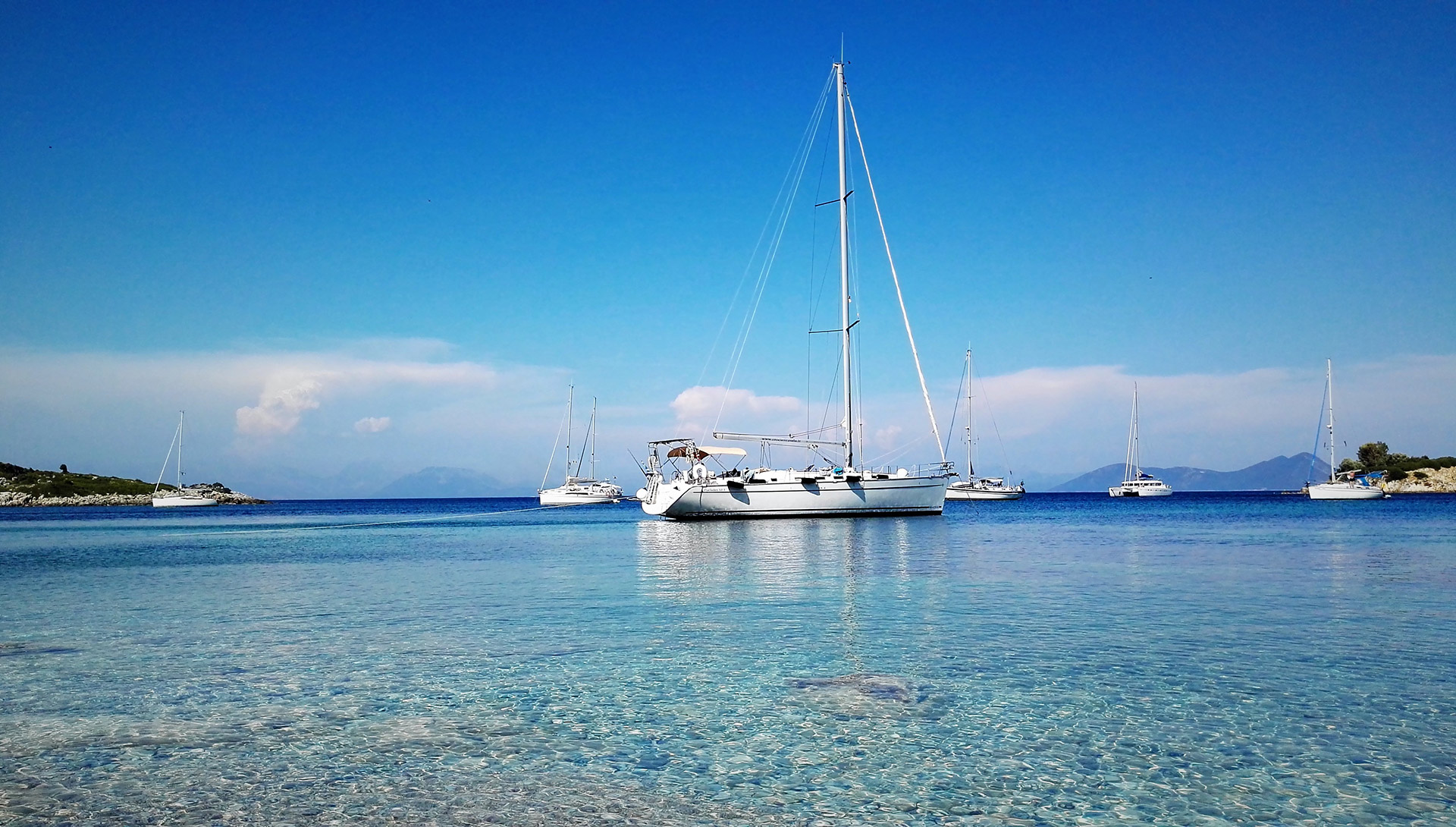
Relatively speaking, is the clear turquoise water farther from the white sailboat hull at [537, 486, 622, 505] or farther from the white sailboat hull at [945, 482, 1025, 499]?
the white sailboat hull at [537, 486, 622, 505]

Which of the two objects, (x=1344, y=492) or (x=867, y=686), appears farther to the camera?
(x=1344, y=492)

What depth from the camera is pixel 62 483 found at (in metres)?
166

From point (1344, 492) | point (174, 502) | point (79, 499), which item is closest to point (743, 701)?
point (1344, 492)

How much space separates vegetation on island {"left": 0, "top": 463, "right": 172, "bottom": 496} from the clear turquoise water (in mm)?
171262

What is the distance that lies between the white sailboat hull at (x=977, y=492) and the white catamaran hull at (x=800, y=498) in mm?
61658

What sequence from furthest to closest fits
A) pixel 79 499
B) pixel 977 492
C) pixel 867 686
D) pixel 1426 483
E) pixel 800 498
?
pixel 79 499 → pixel 1426 483 → pixel 977 492 → pixel 800 498 → pixel 867 686

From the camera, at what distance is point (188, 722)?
1020 centimetres

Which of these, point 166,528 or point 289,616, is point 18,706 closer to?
point 289,616

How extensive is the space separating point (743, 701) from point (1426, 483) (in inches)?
6647

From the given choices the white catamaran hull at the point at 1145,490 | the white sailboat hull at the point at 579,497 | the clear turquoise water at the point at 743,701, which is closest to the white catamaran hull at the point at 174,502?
the white sailboat hull at the point at 579,497

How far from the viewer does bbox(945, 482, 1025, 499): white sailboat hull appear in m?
118

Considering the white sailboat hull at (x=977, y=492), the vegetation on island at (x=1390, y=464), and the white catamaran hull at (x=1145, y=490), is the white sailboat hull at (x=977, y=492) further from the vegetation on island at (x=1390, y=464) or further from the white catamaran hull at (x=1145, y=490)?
the vegetation on island at (x=1390, y=464)

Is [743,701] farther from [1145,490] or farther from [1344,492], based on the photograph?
[1145,490]

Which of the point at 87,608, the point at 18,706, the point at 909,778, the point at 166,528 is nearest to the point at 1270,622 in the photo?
the point at 909,778
